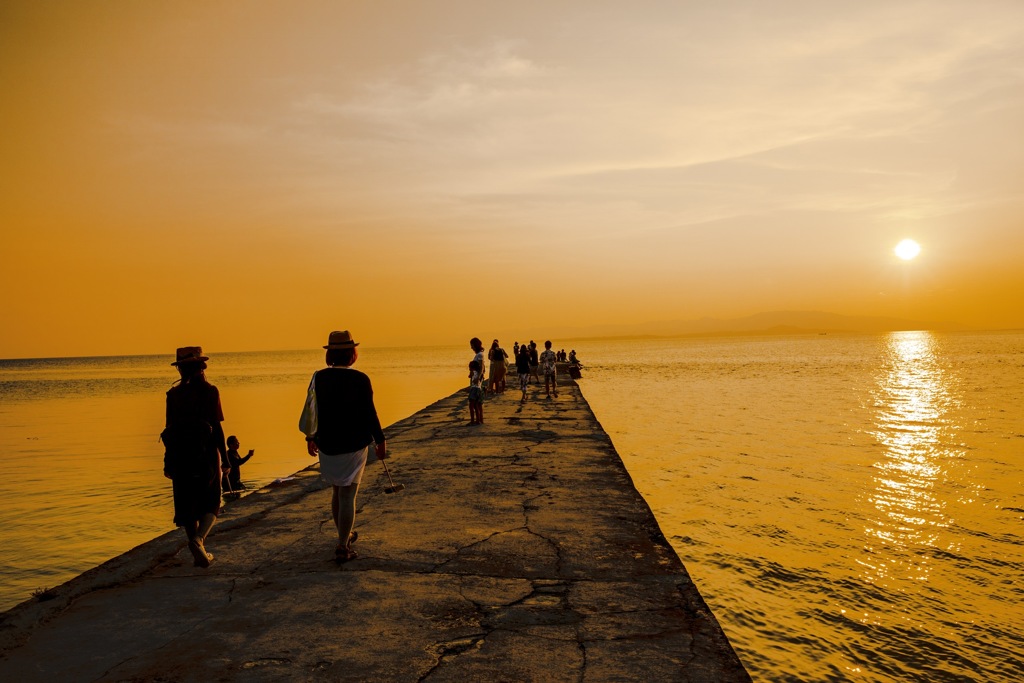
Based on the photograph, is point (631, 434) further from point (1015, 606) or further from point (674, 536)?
point (1015, 606)

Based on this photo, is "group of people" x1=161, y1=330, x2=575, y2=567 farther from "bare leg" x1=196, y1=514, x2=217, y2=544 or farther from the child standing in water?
the child standing in water

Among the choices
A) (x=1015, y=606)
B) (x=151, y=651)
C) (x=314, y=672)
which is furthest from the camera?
(x=1015, y=606)

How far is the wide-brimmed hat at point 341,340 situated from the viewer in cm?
497

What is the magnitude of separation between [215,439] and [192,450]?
200 millimetres

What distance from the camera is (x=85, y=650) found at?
345 centimetres

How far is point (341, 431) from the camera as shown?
15.7 feet

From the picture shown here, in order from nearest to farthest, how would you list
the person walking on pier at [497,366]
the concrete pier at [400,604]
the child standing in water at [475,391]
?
the concrete pier at [400,604]
the child standing in water at [475,391]
the person walking on pier at [497,366]

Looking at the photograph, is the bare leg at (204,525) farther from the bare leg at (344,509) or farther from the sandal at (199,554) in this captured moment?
the bare leg at (344,509)

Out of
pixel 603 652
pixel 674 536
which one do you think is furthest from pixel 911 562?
pixel 603 652

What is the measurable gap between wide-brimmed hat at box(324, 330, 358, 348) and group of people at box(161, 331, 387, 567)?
21cm

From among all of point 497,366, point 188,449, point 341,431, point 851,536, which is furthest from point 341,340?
point 497,366

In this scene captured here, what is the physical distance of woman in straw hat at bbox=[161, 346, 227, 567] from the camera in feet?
15.6

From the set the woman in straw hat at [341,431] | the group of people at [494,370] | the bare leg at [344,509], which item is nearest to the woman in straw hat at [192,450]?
the woman in straw hat at [341,431]

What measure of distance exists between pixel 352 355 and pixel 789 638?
4236 millimetres
